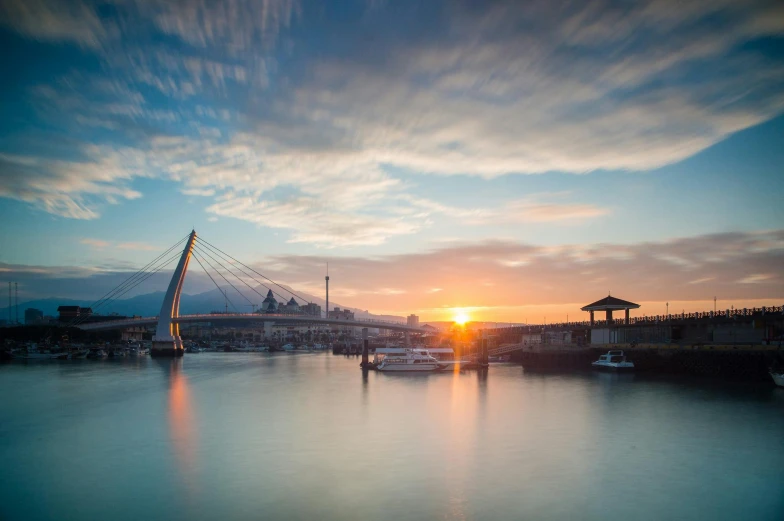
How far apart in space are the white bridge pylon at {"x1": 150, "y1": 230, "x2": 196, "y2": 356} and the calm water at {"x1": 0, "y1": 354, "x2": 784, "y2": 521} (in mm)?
41280

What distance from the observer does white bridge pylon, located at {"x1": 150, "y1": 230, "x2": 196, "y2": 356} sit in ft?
251

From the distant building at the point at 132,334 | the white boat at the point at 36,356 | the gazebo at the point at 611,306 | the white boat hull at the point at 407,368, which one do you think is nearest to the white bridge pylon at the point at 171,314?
the white boat at the point at 36,356

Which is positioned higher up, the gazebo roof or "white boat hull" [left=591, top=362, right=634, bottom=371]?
the gazebo roof

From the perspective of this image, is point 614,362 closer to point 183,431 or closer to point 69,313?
point 183,431

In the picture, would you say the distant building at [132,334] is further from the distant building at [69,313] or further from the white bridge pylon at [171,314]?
the white bridge pylon at [171,314]

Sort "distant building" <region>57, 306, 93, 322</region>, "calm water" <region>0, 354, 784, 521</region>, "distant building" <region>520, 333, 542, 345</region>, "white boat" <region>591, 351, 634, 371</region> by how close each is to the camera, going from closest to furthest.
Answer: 1. "calm water" <region>0, 354, 784, 521</region>
2. "white boat" <region>591, 351, 634, 371</region>
3. "distant building" <region>520, 333, 542, 345</region>
4. "distant building" <region>57, 306, 93, 322</region>

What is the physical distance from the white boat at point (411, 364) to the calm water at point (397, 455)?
19.6 meters

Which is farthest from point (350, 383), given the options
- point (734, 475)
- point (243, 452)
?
point (734, 475)

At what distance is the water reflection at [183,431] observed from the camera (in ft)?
57.1

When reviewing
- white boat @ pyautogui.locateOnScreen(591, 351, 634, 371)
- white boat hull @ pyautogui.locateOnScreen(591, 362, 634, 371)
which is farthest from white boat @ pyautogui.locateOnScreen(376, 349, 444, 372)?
white boat hull @ pyautogui.locateOnScreen(591, 362, 634, 371)

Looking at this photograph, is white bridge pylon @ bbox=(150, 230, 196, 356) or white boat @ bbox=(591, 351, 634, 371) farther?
white bridge pylon @ bbox=(150, 230, 196, 356)

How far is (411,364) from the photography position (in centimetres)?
5619

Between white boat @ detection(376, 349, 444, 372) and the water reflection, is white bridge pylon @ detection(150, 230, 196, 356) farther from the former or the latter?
the water reflection

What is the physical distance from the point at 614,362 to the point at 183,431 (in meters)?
40.3
